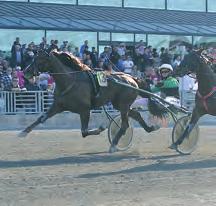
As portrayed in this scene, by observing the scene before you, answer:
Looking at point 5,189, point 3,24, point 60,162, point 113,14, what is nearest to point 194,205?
point 5,189

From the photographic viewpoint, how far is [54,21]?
2617 centimetres

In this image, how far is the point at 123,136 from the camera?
12633 millimetres

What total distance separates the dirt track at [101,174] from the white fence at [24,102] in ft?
13.7

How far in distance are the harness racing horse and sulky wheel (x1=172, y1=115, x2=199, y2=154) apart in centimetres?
24

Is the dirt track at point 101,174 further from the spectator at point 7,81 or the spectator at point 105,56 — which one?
the spectator at point 105,56

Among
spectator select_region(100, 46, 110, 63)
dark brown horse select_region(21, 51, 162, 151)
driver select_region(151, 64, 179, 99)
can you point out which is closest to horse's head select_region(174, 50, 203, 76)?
dark brown horse select_region(21, 51, 162, 151)

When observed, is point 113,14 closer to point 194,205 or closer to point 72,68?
Answer: point 72,68

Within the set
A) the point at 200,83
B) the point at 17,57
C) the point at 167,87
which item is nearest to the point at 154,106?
the point at 200,83

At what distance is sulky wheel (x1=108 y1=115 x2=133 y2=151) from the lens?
1265cm

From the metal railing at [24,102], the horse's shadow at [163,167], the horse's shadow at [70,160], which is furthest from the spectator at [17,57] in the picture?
the horse's shadow at [163,167]

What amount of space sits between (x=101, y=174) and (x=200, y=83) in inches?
136

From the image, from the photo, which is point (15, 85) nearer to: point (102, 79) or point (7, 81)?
point (7, 81)

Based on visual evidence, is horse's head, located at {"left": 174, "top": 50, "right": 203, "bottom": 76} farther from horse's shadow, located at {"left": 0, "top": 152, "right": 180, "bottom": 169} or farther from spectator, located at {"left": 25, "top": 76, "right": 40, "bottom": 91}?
spectator, located at {"left": 25, "top": 76, "right": 40, "bottom": 91}

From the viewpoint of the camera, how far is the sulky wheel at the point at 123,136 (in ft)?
41.5
